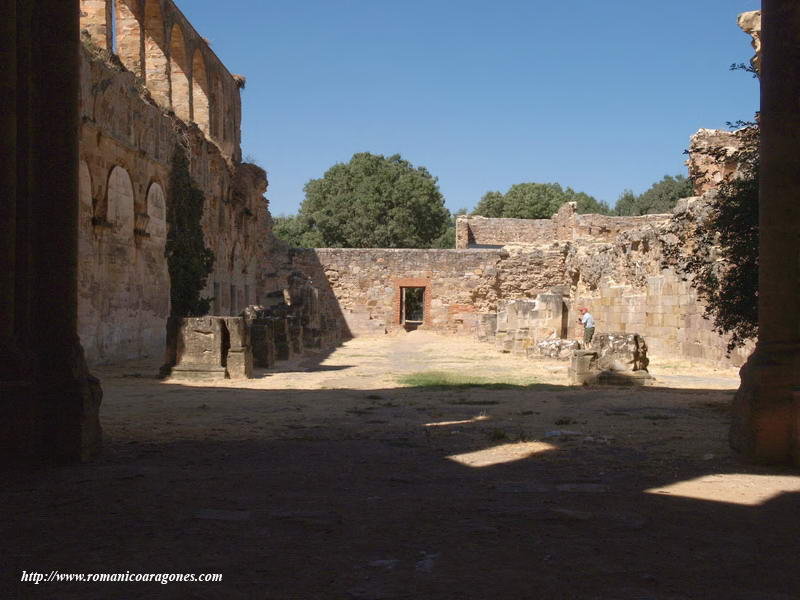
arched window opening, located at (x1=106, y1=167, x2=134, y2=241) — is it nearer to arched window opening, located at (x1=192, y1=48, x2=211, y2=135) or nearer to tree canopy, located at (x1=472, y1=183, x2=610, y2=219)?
arched window opening, located at (x1=192, y1=48, x2=211, y2=135)

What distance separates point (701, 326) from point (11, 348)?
14440 millimetres

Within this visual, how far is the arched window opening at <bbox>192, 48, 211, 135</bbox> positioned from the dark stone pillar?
2127 centimetres

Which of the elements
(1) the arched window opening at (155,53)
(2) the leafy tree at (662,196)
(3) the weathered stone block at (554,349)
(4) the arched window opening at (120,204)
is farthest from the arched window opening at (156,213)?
(2) the leafy tree at (662,196)

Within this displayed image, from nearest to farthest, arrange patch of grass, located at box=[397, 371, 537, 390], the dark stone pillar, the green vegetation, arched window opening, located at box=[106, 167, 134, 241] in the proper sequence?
the dark stone pillar → patch of grass, located at box=[397, 371, 537, 390] → arched window opening, located at box=[106, 167, 134, 241] → the green vegetation

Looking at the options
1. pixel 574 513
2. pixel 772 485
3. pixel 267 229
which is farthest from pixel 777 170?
pixel 267 229

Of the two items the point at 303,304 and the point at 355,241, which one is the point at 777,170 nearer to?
the point at 303,304

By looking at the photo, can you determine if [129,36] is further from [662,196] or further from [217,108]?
[662,196]

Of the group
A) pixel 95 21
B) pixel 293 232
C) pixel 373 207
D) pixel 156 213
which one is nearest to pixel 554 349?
pixel 156 213

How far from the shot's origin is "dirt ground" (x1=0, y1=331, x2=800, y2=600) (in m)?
3.06

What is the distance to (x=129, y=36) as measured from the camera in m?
20.1

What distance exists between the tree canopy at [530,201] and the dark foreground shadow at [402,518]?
195 ft

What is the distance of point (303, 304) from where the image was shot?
2528cm

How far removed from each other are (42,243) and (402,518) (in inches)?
123

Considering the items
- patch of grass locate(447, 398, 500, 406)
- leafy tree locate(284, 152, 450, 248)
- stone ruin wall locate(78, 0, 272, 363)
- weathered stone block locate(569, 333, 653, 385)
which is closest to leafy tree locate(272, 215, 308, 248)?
leafy tree locate(284, 152, 450, 248)
